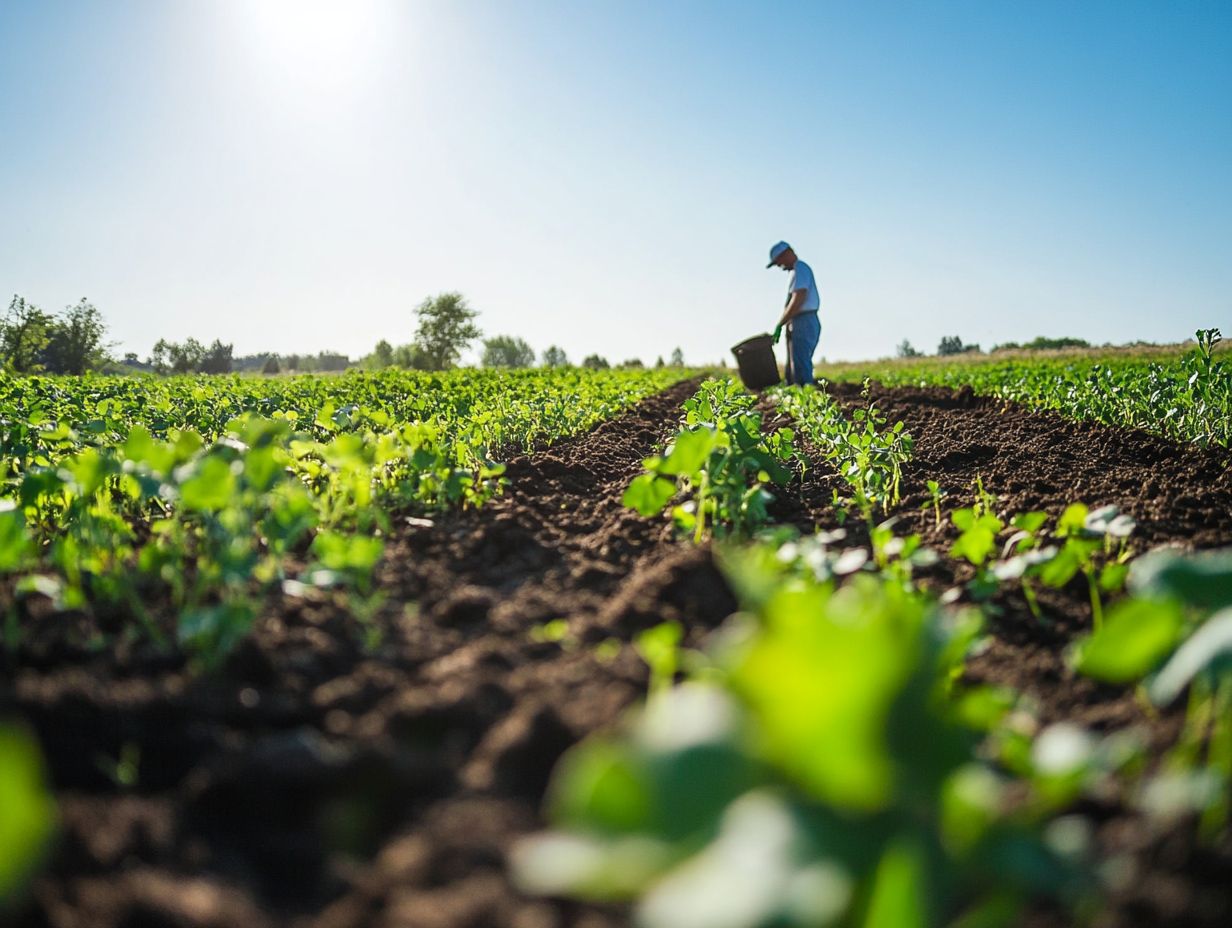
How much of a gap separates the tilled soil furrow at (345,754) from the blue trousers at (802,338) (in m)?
8.99

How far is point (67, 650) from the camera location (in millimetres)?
1847

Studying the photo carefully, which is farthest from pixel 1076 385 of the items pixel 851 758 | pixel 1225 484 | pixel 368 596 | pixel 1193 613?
pixel 851 758

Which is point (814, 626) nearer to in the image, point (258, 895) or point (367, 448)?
point (258, 895)

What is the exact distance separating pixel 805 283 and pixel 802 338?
750 millimetres

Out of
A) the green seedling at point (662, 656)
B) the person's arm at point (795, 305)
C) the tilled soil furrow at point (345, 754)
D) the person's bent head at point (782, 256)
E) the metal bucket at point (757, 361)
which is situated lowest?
the tilled soil furrow at point (345, 754)

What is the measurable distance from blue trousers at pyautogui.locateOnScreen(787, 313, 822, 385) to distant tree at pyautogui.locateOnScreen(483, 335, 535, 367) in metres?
85.6

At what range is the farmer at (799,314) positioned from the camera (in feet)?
34.7

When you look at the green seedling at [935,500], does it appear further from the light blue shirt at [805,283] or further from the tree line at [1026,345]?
the tree line at [1026,345]

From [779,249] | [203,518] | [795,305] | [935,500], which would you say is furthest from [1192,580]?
[779,249]

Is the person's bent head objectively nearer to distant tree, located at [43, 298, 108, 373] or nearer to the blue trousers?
the blue trousers

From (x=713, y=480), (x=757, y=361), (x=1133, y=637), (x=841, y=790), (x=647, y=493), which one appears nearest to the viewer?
(x=841, y=790)

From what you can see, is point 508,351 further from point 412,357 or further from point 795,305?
point 795,305

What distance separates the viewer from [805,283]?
1062cm

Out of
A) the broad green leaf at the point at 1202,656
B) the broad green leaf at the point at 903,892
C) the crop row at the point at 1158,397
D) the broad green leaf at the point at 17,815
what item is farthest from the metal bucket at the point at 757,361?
the broad green leaf at the point at 17,815
